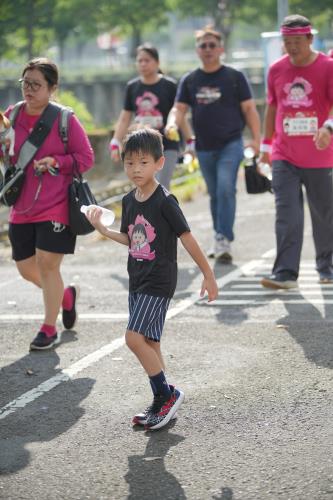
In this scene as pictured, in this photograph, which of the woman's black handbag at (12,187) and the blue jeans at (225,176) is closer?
the woman's black handbag at (12,187)

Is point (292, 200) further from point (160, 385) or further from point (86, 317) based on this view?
point (160, 385)

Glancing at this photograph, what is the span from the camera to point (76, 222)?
795cm

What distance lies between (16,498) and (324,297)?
483cm

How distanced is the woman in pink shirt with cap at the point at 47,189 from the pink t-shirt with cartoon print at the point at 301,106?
7.39 feet

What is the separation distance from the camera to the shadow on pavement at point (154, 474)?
5.13 meters

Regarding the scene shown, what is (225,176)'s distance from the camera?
11617 millimetres

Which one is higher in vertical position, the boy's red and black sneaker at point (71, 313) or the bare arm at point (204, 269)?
the bare arm at point (204, 269)

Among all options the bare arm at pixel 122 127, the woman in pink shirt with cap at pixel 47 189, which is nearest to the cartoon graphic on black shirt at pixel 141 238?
the woman in pink shirt with cap at pixel 47 189

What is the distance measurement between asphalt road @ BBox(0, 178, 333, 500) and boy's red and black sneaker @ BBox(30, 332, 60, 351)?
0.23 feet

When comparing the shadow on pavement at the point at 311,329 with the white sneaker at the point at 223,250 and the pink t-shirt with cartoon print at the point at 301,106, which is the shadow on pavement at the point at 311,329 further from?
the white sneaker at the point at 223,250

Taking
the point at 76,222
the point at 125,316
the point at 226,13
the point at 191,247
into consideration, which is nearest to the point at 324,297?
the point at 125,316

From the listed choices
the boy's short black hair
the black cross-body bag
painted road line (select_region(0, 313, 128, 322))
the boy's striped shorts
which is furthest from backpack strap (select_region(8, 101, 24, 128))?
the boy's striped shorts

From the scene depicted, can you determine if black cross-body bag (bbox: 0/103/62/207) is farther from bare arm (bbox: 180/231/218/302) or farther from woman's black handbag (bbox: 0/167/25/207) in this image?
bare arm (bbox: 180/231/218/302)

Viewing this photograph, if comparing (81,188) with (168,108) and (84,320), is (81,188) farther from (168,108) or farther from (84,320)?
(168,108)
